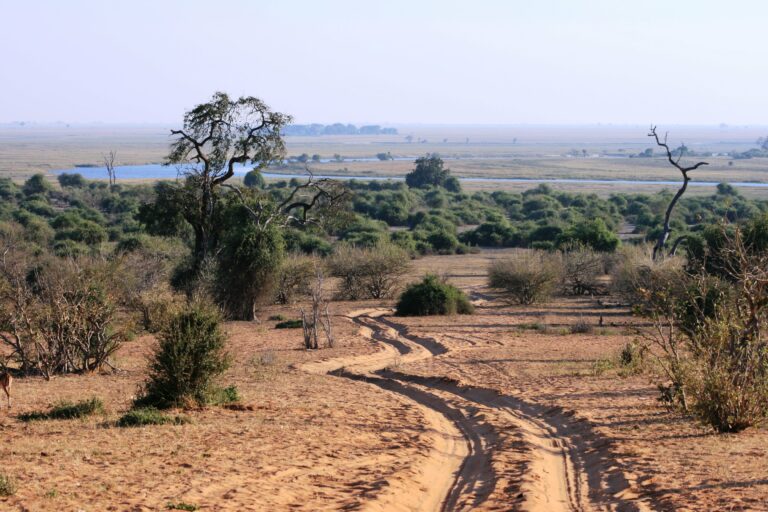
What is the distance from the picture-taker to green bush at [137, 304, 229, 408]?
43.5ft

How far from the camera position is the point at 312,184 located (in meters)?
31.9

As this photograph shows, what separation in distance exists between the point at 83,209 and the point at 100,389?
2074 inches

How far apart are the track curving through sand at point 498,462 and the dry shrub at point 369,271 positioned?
1635 centimetres

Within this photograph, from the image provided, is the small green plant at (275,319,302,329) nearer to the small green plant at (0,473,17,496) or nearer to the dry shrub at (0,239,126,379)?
the dry shrub at (0,239,126,379)

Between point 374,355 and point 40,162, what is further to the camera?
point 40,162

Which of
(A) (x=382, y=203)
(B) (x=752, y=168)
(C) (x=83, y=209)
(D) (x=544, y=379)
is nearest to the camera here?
(D) (x=544, y=379)

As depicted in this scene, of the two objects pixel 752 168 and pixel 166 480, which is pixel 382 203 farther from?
pixel 752 168

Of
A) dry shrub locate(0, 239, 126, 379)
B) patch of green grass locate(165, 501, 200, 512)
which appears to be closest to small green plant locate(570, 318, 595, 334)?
dry shrub locate(0, 239, 126, 379)

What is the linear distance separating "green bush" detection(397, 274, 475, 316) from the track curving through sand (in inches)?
453

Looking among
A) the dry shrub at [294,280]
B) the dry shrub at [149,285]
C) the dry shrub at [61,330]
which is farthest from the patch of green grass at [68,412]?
the dry shrub at [294,280]

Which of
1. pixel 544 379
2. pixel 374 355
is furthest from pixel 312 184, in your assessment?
pixel 544 379

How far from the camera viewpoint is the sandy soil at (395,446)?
8.84 metres

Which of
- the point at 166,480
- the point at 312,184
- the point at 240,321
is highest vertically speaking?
the point at 312,184

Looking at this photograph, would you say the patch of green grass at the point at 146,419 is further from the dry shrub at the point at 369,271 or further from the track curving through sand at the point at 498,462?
the dry shrub at the point at 369,271
